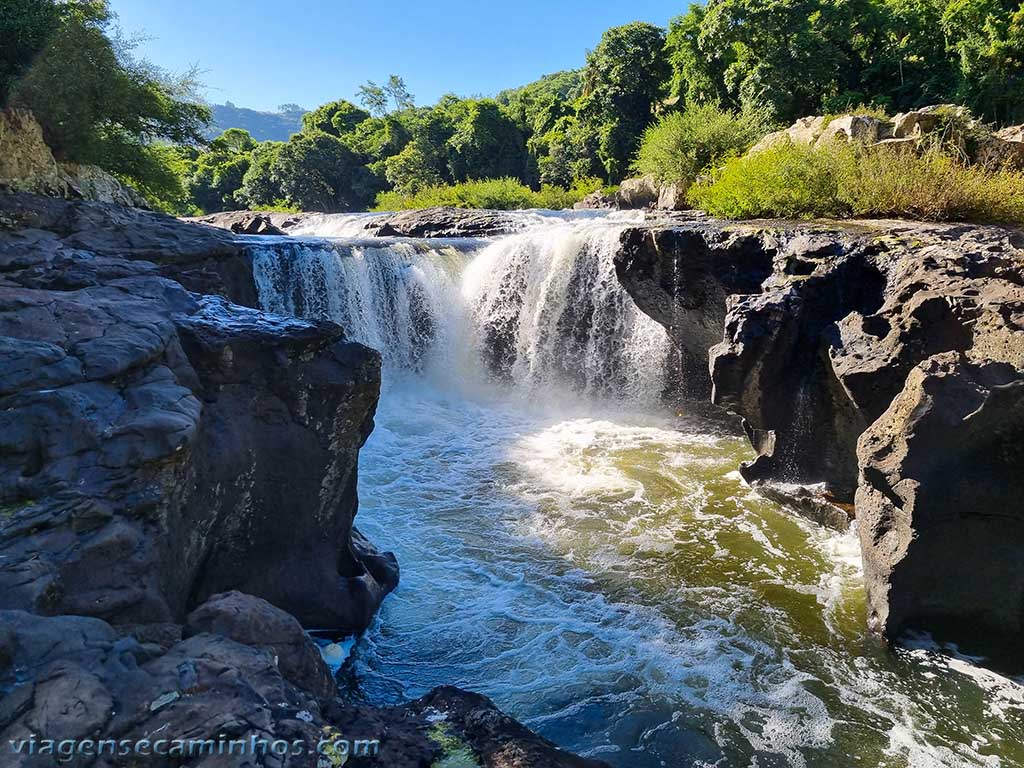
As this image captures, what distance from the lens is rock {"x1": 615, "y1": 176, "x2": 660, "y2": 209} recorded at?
701 inches

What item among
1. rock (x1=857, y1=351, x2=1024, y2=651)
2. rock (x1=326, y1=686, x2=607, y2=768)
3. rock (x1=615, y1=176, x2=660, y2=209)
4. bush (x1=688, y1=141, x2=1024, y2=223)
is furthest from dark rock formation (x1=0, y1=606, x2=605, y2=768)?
rock (x1=615, y1=176, x2=660, y2=209)

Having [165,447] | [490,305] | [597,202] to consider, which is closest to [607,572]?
[165,447]

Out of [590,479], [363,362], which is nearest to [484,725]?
[363,362]

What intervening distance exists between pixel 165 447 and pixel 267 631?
990 mm

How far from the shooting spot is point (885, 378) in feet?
16.7

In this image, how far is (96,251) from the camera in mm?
5789

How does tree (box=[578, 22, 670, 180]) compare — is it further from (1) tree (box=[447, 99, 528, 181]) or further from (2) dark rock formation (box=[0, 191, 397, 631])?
(2) dark rock formation (box=[0, 191, 397, 631])

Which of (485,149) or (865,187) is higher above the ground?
(485,149)

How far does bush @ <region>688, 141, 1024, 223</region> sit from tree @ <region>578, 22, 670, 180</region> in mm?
19523

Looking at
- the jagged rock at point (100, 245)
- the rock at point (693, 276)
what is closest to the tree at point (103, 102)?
the jagged rock at point (100, 245)

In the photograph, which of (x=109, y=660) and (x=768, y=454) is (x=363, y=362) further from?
(x=768, y=454)

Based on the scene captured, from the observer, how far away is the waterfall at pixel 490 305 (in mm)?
9484

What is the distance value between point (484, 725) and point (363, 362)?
8.20 ft

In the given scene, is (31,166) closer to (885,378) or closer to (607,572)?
(607,572)
